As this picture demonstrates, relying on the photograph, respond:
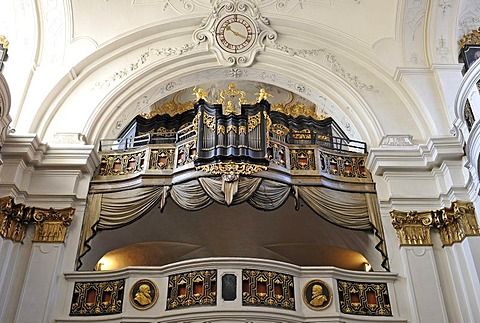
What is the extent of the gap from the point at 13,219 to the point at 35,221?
1.25ft

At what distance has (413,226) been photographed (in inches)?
392

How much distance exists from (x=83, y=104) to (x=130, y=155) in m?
1.72

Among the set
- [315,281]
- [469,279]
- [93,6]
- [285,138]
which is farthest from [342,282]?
[93,6]

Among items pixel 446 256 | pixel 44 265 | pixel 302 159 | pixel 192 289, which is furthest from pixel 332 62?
pixel 44 265

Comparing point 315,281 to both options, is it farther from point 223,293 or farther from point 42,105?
point 42,105

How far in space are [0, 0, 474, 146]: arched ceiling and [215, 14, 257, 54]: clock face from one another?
0.36m

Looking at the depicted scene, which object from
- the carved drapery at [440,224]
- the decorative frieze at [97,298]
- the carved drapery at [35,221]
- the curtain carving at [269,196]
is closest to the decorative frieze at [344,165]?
the curtain carving at [269,196]

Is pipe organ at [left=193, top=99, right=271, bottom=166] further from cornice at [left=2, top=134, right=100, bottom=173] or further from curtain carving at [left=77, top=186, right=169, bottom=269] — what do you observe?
cornice at [left=2, top=134, right=100, bottom=173]

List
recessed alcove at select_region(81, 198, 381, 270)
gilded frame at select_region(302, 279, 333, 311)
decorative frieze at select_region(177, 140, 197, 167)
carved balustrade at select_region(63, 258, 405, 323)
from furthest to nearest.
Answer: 1. recessed alcove at select_region(81, 198, 381, 270)
2. decorative frieze at select_region(177, 140, 197, 167)
3. gilded frame at select_region(302, 279, 333, 311)
4. carved balustrade at select_region(63, 258, 405, 323)

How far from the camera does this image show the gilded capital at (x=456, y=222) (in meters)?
9.52

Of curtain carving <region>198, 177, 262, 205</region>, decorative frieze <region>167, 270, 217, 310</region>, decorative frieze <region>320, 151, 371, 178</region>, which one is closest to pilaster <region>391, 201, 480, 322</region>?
decorative frieze <region>320, 151, 371, 178</region>

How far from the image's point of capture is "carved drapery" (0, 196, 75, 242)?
31.8ft

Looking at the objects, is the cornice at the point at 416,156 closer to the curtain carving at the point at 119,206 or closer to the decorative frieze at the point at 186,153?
the decorative frieze at the point at 186,153

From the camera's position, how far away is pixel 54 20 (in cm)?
1234
